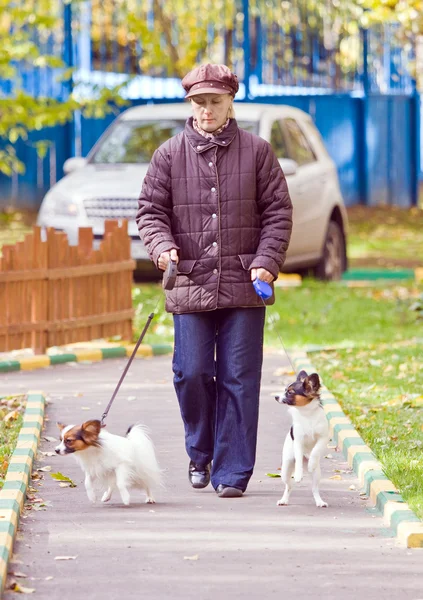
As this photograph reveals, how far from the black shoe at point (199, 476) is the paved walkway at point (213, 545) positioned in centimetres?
5

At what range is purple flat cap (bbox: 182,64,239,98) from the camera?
6824 mm

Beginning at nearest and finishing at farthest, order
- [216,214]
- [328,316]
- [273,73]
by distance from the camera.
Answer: [216,214], [328,316], [273,73]

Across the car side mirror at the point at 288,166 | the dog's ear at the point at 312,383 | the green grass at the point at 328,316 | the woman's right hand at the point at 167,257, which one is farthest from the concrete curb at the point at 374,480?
the car side mirror at the point at 288,166

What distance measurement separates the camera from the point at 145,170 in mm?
15875

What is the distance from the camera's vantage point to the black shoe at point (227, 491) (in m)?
7.09

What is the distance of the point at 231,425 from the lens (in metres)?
7.12

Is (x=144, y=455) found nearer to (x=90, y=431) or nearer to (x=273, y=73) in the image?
(x=90, y=431)

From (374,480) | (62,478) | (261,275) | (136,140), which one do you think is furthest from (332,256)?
(261,275)

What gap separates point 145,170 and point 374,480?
922 cm

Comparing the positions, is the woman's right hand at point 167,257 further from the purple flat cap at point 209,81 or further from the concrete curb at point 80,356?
the concrete curb at point 80,356

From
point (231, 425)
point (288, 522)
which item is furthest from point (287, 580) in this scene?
point (231, 425)

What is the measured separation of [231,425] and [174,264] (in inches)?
36.3

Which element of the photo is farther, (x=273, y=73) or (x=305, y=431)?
(x=273, y=73)

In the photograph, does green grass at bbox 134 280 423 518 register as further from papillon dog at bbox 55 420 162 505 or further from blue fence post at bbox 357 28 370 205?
blue fence post at bbox 357 28 370 205
